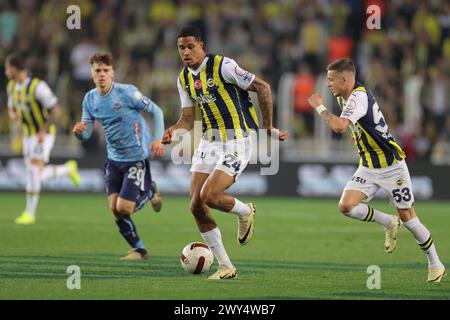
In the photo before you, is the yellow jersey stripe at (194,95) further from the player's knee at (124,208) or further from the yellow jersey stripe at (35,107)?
the yellow jersey stripe at (35,107)

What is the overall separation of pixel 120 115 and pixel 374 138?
3376mm

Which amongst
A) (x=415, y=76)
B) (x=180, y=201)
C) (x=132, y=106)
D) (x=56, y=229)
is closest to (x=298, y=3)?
(x=415, y=76)

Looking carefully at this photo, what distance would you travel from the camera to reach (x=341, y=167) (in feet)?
70.2

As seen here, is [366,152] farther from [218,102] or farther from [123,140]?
[123,140]

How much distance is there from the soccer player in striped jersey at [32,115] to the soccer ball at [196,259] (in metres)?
6.22

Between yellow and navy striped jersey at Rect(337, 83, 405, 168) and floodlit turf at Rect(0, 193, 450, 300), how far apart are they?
3.96ft

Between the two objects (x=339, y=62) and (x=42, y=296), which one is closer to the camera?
(x=42, y=296)

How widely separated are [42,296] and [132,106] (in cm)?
409

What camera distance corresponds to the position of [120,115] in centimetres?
1187

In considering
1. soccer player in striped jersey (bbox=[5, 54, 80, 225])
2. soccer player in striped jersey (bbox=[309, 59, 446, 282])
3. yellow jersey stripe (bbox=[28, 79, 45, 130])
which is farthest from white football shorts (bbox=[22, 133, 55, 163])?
soccer player in striped jersey (bbox=[309, 59, 446, 282])

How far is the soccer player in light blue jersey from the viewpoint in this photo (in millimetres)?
11648

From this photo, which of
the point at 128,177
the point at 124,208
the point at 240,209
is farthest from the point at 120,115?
the point at 240,209

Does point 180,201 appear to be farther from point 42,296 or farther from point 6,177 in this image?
point 42,296
